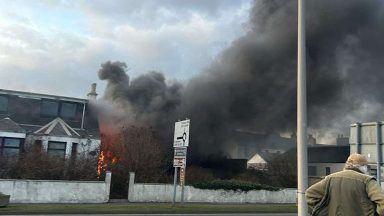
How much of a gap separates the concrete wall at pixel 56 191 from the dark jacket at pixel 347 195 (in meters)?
21.6

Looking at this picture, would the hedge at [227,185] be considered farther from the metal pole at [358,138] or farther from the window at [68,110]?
the metal pole at [358,138]

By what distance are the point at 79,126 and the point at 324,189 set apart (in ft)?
102

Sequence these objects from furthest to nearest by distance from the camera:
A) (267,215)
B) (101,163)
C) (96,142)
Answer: (96,142)
(101,163)
(267,215)

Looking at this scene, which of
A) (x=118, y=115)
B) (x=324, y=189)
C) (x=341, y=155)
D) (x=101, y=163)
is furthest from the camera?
(x=341, y=155)

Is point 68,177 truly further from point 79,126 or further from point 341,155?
point 341,155

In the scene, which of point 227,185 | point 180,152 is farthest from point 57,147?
point 180,152

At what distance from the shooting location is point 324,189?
4227 millimetres

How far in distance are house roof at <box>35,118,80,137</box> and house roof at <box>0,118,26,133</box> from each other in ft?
4.08

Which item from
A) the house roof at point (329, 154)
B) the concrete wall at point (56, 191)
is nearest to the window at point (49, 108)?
the concrete wall at point (56, 191)

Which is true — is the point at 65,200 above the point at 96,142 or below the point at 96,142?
below

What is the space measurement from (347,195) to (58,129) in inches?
1166

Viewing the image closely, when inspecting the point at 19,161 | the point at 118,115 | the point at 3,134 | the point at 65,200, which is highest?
the point at 118,115

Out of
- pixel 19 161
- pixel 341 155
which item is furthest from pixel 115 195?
pixel 341 155

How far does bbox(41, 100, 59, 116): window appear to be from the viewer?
3322 cm
